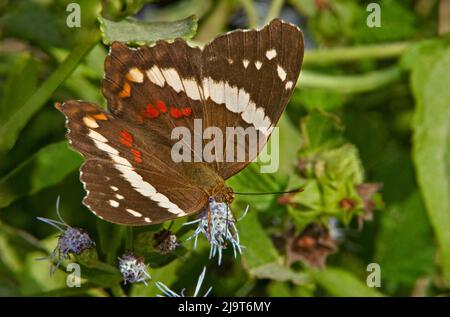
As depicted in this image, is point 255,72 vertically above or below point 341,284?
above

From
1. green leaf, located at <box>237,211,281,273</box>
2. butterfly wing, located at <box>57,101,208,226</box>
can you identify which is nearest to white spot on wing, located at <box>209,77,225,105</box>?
butterfly wing, located at <box>57,101,208,226</box>

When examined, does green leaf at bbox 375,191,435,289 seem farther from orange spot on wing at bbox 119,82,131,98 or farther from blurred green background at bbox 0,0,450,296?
orange spot on wing at bbox 119,82,131,98

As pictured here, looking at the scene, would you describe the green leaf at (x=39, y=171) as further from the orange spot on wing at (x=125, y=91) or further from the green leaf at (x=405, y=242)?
the green leaf at (x=405, y=242)

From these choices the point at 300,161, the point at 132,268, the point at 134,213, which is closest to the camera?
the point at 134,213

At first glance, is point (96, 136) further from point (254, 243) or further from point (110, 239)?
point (254, 243)

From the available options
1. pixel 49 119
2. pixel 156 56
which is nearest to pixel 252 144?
pixel 156 56

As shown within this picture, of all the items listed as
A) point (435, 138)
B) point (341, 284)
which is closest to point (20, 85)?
point (341, 284)
